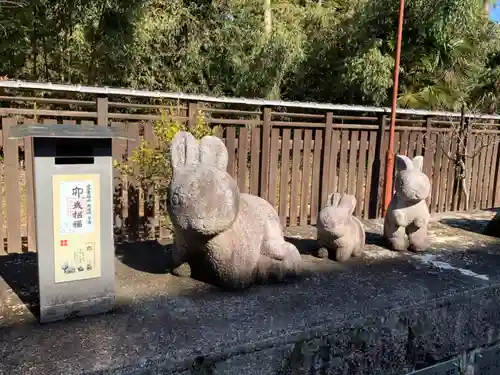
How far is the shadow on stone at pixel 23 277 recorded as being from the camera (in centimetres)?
287

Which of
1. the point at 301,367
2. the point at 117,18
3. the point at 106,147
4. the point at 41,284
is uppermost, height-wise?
the point at 117,18

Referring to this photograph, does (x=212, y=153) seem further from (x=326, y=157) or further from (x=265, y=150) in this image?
(x=326, y=157)

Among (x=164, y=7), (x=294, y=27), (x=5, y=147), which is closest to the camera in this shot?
(x=5, y=147)

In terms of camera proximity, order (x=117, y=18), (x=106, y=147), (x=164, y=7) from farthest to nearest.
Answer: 1. (x=164, y=7)
2. (x=117, y=18)
3. (x=106, y=147)

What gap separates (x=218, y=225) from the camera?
2865 mm

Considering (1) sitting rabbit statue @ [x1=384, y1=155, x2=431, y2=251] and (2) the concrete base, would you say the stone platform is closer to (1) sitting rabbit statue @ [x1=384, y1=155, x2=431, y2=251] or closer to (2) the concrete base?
(2) the concrete base

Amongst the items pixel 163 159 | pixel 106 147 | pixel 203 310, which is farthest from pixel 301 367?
pixel 163 159

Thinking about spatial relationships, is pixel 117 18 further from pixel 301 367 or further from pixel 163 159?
pixel 301 367

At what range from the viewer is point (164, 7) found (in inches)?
343

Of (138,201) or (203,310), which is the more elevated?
(138,201)

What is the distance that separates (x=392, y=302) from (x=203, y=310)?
1.30m

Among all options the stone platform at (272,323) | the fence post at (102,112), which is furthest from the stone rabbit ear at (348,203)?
the fence post at (102,112)

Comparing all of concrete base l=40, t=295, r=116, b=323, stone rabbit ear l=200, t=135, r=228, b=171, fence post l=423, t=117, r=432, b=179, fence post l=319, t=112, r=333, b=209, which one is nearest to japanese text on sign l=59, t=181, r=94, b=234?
concrete base l=40, t=295, r=116, b=323

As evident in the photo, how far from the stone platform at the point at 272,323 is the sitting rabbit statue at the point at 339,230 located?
0.12m
